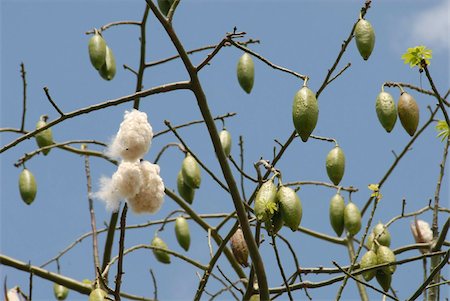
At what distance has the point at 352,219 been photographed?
2.31 meters

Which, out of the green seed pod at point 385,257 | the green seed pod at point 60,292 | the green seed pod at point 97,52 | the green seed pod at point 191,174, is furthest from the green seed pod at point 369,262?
the green seed pod at point 60,292

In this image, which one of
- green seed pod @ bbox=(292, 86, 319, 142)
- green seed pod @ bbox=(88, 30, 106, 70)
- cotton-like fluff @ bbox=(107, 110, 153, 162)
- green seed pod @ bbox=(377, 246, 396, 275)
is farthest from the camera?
green seed pod @ bbox=(88, 30, 106, 70)

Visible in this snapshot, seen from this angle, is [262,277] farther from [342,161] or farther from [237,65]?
[237,65]

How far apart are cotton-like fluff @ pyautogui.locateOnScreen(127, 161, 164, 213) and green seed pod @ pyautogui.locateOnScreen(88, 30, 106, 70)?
0.95 meters

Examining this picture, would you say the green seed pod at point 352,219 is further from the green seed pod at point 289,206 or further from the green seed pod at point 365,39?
the green seed pod at point 289,206

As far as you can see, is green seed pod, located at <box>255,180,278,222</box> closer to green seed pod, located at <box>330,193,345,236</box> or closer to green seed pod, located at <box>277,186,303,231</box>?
green seed pod, located at <box>277,186,303,231</box>

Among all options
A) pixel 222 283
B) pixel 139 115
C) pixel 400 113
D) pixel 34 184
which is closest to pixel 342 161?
pixel 400 113

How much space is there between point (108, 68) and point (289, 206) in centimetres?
109

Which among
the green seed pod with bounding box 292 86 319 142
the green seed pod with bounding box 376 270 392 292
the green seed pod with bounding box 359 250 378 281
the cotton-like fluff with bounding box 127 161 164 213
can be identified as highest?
the green seed pod with bounding box 292 86 319 142

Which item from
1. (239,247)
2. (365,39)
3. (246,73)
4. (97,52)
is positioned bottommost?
(239,247)

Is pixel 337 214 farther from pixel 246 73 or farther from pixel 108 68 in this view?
pixel 108 68

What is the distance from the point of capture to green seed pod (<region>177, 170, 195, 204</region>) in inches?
96.8

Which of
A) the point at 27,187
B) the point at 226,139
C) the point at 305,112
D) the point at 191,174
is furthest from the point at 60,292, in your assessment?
the point at 305,112

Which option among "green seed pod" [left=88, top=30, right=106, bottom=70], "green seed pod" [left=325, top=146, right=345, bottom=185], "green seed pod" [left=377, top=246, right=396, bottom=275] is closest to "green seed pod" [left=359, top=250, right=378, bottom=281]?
"green seed pod" [left=377, top=246, right=396, bottom=275]
